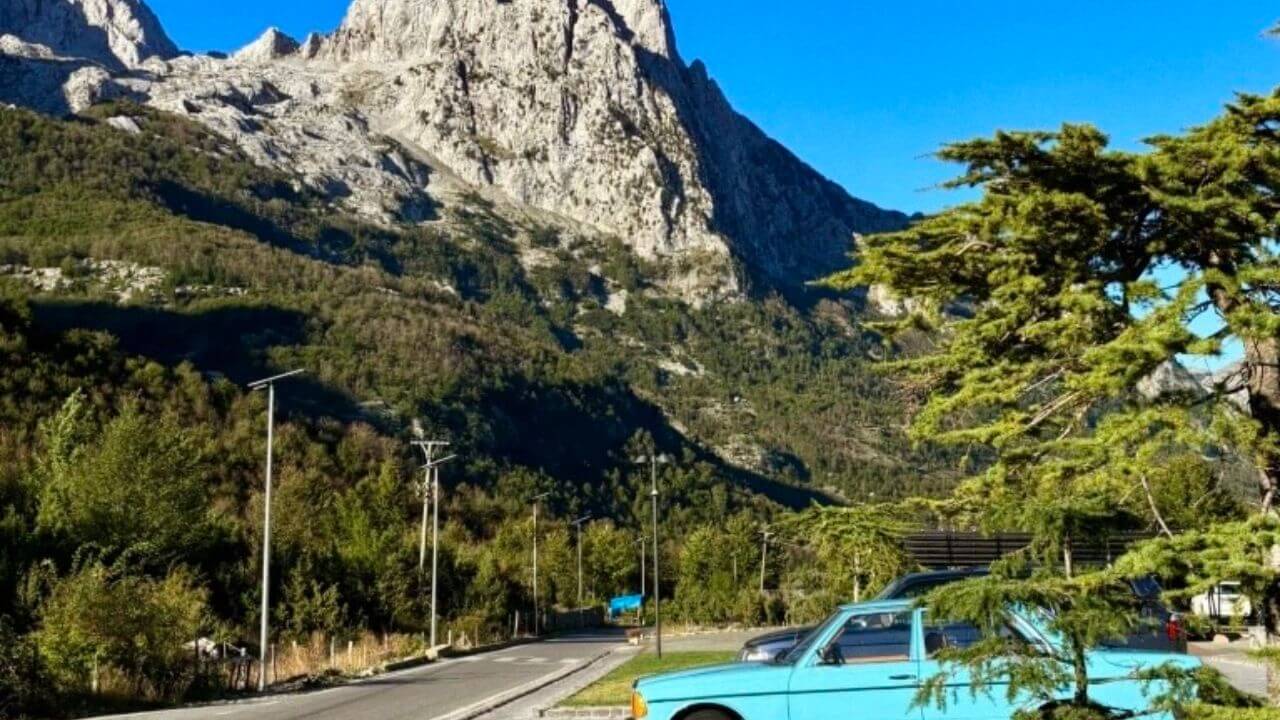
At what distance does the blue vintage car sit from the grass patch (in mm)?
2767

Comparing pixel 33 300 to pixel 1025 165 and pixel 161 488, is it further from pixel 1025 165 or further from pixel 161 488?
pixel 1025 165

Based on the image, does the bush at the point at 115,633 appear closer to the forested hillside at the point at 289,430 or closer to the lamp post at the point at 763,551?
the forested hillside at the point at 289,430

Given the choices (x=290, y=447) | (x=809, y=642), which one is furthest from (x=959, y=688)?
(x=290, y=447)

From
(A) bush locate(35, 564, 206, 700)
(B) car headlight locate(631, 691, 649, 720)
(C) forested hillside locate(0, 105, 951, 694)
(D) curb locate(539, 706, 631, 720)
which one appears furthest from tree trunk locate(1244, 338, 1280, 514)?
(A) bush locate(35, 564, 206, 700)

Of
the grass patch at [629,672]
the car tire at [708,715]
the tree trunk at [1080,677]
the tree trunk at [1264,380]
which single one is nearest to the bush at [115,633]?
the grass patch at [629,672]

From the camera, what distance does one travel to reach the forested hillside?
36.5m

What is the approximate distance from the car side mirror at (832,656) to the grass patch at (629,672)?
2.87 metres

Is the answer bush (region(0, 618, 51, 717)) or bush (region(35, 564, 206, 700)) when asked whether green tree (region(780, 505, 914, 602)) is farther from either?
bush (region(0, 618, 51, 717))

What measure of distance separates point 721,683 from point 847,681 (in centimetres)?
108

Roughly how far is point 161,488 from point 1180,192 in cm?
3393

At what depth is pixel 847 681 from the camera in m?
9.94

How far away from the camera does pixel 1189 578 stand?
795cm

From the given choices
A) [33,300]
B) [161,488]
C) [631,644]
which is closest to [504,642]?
[631,644]

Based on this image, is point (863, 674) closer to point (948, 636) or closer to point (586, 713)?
point (948, 636)
